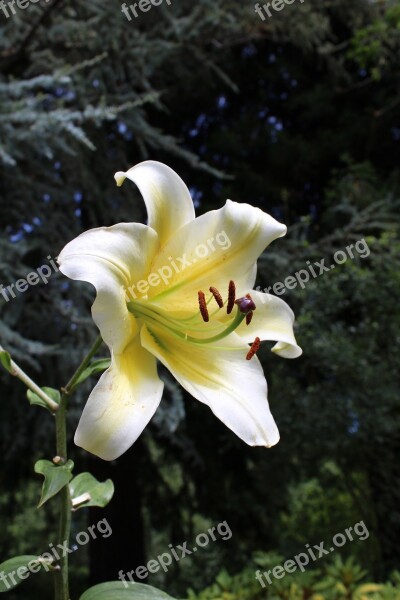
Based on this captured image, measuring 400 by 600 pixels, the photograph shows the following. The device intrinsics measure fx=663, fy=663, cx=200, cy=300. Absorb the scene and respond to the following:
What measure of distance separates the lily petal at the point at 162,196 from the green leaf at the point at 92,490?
0.88 feet

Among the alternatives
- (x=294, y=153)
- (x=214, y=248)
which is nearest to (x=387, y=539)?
(x=294, y=153)

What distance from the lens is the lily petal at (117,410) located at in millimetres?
483

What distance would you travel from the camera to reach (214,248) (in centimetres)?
66

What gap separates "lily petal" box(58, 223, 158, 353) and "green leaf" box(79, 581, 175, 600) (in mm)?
233

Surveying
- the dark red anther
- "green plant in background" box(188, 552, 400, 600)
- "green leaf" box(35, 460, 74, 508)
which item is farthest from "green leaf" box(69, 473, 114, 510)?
"green plant in background" box(188, 552, 400, 600)

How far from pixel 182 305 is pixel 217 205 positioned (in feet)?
11.3

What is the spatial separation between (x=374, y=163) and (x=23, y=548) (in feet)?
14.6

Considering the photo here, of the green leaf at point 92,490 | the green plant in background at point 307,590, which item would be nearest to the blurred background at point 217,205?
the green plant in background at point 307,590

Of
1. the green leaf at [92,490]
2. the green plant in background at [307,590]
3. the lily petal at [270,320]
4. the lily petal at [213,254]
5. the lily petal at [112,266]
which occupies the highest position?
the lily petal at [112,266]

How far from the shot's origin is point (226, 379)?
64cm

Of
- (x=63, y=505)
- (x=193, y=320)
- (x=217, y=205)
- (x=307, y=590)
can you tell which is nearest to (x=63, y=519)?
(x=63, y=505)

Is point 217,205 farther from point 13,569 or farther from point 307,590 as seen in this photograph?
point 13,569

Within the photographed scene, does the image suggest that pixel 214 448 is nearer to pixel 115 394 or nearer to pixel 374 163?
pixel 374 163

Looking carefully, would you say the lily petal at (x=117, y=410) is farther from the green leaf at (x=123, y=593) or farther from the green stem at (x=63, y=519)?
the green leaf at (x=123, y=593)
